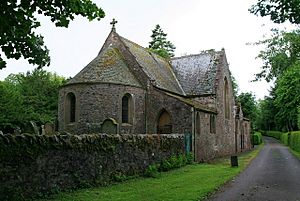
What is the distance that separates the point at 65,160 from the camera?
13.0m

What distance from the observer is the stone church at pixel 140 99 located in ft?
88.8

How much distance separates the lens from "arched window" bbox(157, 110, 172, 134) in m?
29.3

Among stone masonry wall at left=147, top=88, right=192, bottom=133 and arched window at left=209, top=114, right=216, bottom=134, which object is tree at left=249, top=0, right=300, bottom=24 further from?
arched window at left=209, top=114, right=216, bottom=134

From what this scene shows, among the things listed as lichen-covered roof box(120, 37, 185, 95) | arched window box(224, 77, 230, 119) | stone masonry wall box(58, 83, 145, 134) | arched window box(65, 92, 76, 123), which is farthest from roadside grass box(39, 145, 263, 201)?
arched window box(224, 77, 230, 119)

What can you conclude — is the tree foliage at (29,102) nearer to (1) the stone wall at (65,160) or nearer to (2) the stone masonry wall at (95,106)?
(2) the stone masonry wall at (95,106)

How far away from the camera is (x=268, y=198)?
12109 millimetres

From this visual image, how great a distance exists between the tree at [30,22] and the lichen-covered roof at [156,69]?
21.3 metres

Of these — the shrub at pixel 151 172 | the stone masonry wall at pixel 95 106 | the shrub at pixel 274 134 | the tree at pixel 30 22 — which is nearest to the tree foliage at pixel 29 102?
the stone masonry wall at pixel 95 106

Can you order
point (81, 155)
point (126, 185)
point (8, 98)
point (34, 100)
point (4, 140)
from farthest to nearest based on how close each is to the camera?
point (34, 100), point (8, 98), point (126, 185), point (81, 155), point (4, 140)

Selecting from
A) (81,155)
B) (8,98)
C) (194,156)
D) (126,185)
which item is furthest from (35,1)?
(8,98)

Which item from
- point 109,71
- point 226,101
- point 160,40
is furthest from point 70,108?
point 160,40

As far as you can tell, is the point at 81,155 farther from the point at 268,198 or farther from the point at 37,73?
the point at 37,73

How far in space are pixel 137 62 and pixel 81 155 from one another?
1789 centimetres

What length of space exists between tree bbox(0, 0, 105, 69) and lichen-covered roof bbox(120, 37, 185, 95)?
21.3 meters
